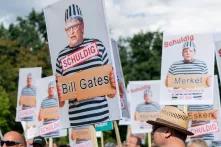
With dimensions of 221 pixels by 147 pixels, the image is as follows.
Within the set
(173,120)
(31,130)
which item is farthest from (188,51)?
(173,120)

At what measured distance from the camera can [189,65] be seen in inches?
428

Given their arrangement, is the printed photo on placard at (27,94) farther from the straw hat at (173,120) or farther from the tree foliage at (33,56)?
the tree foliage at (33,56)

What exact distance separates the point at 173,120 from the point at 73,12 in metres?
2.98

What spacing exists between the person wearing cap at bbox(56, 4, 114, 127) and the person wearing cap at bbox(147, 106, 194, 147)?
2224mm

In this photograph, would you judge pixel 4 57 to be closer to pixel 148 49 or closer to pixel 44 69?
pixel 44 69

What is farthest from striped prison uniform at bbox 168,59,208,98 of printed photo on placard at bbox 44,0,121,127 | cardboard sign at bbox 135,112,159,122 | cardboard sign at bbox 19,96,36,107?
cardboard sign at bbox 19,96,36,107

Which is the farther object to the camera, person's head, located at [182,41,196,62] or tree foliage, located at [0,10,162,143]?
tree foliage, located at [0,10,162,143]

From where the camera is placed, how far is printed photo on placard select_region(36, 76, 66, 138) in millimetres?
13600

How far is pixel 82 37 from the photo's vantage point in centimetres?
752

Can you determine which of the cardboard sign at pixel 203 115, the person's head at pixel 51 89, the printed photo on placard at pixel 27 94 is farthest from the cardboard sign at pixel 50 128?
the cardboard sign at pixel 203 115

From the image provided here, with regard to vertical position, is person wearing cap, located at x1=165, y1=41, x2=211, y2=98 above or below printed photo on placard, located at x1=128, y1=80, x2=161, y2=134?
above

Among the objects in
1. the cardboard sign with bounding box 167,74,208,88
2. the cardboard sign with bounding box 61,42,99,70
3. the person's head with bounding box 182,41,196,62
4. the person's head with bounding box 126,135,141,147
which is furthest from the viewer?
the person's head with bounding box 182,41,196,62

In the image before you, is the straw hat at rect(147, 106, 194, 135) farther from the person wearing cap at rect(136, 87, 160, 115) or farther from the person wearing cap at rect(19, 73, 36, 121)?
the person wearing cap at rect(19, 73, 36, 121)

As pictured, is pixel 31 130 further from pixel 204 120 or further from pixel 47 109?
pixel 204 120
